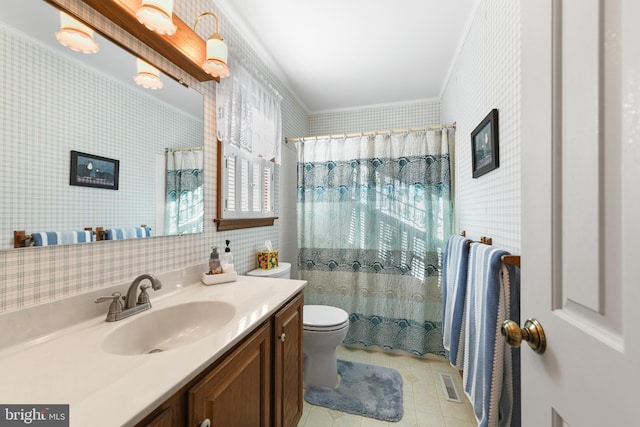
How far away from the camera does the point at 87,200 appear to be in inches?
36.0

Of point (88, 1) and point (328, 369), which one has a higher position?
point (88, 1)

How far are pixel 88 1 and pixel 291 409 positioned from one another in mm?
1884

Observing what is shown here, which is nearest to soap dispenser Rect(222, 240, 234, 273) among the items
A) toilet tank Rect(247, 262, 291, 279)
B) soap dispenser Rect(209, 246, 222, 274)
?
soap dispenser Rect(209, 246, 222, 274)

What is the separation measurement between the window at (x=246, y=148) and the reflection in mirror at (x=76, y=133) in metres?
0.29

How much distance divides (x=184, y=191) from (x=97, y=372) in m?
0.88

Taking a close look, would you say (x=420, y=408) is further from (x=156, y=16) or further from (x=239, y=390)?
(x=156, y=16)

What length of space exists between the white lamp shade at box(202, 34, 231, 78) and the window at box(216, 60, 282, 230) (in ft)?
0.63

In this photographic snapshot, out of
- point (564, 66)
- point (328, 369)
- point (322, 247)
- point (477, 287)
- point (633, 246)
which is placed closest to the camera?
point (633, 246)

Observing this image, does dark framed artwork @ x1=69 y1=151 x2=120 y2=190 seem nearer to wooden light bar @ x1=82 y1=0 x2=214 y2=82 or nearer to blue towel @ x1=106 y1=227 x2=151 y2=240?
blue towel @ x1=106 y1=227 x2=151 y2=240

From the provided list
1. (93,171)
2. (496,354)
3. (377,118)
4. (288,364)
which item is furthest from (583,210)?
(377,118)

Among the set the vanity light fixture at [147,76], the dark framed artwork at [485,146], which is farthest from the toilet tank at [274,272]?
the dark framed artwork at [485,146]

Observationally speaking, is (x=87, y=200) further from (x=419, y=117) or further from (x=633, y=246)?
(x=419, y=117)

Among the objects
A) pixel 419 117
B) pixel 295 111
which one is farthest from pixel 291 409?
pixel 419 117

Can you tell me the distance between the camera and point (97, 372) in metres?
0.62
